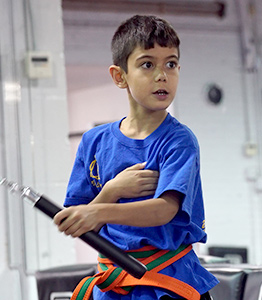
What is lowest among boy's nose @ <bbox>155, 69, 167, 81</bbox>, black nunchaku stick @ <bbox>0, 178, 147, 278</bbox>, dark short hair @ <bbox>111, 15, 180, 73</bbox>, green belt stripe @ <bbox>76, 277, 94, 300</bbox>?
green belt stripe @ <bbox>76, 277, 94, 300</bbox>

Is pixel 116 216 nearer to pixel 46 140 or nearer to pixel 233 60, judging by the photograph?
pixel 46 140

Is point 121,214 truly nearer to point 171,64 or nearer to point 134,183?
point 134,183

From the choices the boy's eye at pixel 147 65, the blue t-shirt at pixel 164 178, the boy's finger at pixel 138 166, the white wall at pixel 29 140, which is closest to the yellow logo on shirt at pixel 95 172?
the blue t-shirt at pixel 164 178

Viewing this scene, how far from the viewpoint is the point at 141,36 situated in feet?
3.76

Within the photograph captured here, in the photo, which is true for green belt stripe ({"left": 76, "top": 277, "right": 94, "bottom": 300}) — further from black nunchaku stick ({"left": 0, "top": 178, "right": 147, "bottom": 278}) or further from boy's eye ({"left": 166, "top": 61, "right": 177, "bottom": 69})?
boy's eye ({"left": 166, "top": 61, "right": 177, "bottom": 69})

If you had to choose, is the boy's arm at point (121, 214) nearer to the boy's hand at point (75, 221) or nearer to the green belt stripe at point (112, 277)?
the boy's hand at point (75, 221)

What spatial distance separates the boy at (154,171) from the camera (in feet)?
3.50

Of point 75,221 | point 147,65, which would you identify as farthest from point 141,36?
point 75,221

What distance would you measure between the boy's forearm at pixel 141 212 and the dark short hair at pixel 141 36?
31 centimetres

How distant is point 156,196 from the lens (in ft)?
3.47

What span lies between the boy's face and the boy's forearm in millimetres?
204

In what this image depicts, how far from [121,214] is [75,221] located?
0.08 m

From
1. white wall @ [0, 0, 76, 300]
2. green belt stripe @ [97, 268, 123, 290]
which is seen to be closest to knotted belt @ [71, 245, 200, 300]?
green belt stripe @ [97, 268, 123, 290]

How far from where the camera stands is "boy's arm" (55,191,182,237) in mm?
969
